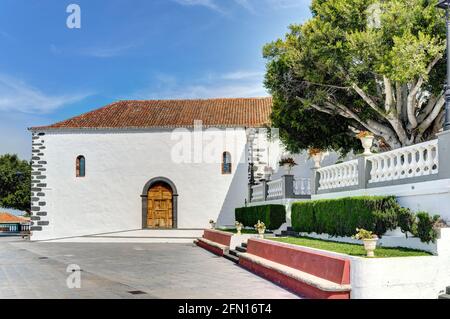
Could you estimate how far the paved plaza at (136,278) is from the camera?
33.8 feet

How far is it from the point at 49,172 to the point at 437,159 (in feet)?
89.0

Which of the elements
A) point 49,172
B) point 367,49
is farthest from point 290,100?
point 49,172

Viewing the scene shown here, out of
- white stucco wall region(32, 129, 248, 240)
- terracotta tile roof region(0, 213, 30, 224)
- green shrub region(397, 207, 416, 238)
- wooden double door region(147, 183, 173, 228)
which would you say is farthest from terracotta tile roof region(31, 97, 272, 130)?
terracotta tile roof region(0, 213, 30, 224)

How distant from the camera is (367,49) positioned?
16.7m

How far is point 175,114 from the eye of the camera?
1307 inches

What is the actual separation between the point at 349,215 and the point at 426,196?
92.2 inches

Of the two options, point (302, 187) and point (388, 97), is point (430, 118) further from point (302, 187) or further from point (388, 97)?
point (302, 187)

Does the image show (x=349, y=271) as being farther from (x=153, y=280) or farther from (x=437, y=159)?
(x=153, y=280)

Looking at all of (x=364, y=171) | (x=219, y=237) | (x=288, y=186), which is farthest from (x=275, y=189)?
(x=364, y=171)

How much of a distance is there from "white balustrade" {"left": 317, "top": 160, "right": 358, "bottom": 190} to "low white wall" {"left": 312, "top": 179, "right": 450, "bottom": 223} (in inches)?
85.5

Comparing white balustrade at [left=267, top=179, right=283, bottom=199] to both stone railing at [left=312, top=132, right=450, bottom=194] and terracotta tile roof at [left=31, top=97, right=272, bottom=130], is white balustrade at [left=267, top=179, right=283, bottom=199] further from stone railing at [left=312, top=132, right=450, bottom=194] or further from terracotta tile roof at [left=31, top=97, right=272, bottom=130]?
terracotta tile roof at [left=31, top=97, right=272, bottom=130]

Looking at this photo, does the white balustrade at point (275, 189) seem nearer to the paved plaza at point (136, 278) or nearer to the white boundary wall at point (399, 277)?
the paved plaza at point (136, 278)

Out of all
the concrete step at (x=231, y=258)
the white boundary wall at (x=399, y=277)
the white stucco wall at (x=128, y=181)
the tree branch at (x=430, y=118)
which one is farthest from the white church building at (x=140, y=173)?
the white boundary wall at (x=399, y=277)

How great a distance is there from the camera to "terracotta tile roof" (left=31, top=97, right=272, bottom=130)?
105 feet
